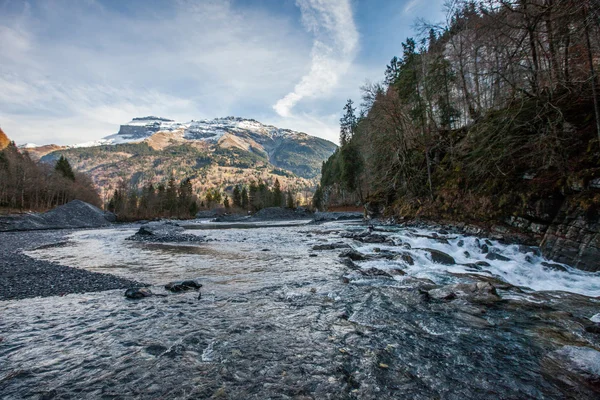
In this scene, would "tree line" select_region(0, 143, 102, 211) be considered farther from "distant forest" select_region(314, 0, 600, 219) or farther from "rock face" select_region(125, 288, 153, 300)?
"distant forest" select_region(314, 0, 600, 219)

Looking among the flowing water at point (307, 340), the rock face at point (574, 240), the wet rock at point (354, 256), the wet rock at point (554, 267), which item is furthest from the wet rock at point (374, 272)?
the rock face at point (574, 240)

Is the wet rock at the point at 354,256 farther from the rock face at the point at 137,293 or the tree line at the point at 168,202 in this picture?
the tree line at the point at 168,202

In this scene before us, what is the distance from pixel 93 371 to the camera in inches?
143

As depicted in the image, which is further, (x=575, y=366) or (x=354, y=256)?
(x=354, y=256)

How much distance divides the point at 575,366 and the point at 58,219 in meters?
55.6

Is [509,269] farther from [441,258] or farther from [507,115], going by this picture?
[507,115]

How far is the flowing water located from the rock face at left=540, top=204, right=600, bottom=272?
589 millimetres

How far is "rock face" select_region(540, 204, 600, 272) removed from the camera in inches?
319

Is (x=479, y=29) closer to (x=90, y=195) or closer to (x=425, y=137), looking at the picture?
(x=425, y=137)

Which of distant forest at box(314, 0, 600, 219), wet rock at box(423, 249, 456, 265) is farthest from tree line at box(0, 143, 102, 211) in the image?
wet rock at box(423, 249, 456, 265)

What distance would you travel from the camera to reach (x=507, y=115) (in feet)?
43.6

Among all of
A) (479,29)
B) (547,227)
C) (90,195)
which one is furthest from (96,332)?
(90,195)

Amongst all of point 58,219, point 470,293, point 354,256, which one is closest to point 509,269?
point 470,293

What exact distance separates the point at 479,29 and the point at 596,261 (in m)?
9.46
